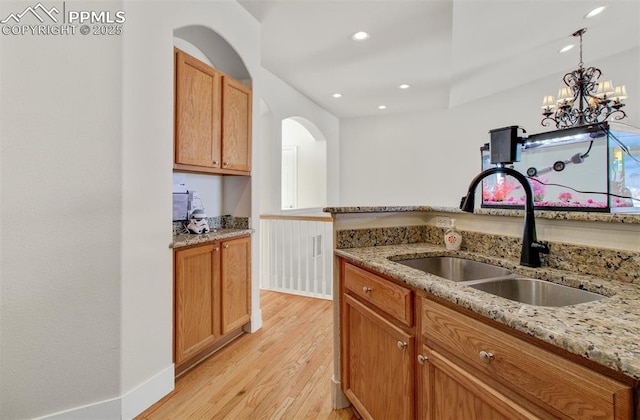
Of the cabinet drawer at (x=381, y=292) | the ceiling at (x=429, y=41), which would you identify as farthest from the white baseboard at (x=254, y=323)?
the ceiling at (x=429, y=41)

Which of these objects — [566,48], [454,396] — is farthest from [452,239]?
[566,48]

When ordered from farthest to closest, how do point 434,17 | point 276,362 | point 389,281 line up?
point 434,17, point 276,362, point 389,281

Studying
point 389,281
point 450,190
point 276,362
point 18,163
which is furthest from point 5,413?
point 450,190

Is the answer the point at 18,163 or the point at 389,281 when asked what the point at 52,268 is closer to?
the point at 18,163

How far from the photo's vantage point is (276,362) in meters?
2.29

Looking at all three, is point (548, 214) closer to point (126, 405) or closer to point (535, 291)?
point (535, 291)

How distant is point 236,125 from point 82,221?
140 cm

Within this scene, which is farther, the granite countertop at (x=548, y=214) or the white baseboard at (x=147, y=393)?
the white baseboard at (x=147, y=393)

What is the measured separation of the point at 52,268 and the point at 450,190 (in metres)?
5.72

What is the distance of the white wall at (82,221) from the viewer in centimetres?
148

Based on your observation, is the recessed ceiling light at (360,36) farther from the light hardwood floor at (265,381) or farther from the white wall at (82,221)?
the light hardwood floor at (265,381)

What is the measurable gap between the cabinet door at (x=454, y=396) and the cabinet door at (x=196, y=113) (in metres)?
1.90

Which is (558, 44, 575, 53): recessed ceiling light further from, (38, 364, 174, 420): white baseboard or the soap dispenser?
(38, 364, 174, 420): white baseboard

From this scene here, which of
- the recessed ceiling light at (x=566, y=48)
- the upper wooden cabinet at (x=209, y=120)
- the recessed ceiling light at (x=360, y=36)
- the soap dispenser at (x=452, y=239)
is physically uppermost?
the recessed ceiling light at (x=566, y=48)
